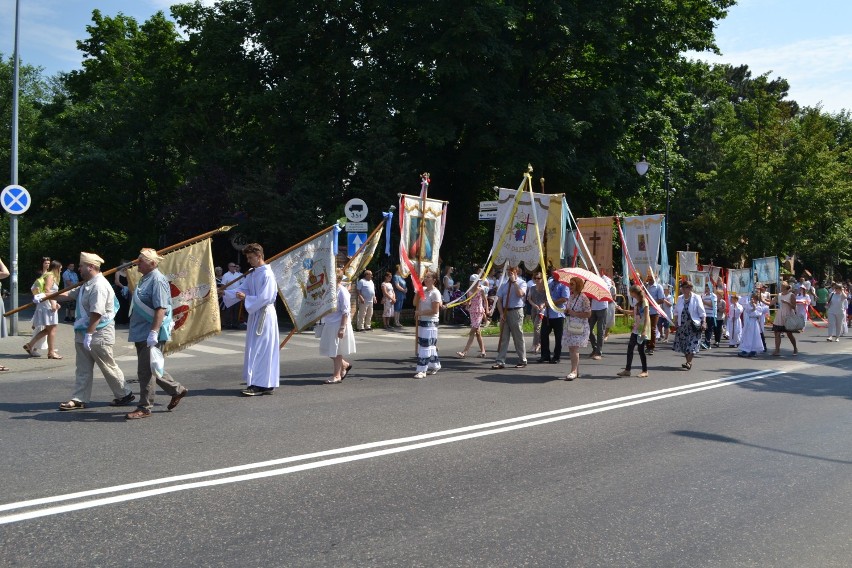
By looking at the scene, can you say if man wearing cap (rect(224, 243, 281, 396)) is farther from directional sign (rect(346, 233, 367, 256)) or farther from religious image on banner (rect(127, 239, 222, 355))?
directional sign (rect(346, 233, 367, 256))

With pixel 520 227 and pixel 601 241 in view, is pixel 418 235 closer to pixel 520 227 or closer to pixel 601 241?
pixel 520 227

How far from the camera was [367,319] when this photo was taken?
2258cm

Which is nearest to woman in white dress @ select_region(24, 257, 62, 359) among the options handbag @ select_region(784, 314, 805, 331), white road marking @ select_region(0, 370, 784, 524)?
white road marking @ select_region(0, 370, 784, 524)

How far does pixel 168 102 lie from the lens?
104 feet

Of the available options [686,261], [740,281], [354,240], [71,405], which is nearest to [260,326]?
[71,405]

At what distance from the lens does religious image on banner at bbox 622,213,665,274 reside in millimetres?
20234

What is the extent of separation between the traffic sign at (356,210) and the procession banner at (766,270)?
15703 millimetres

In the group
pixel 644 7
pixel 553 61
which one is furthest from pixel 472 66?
pixel 644 7

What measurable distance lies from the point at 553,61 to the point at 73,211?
2082cm

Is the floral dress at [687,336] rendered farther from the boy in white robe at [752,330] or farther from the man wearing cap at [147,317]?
the man wearing cap at [147,317]

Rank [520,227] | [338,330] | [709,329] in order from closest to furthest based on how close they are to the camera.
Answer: [338,330], [520,227], [709,329]

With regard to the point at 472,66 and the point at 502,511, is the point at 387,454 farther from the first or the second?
the point at 472,66

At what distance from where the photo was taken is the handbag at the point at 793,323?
17.6m

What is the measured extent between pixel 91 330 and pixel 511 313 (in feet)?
24.9
